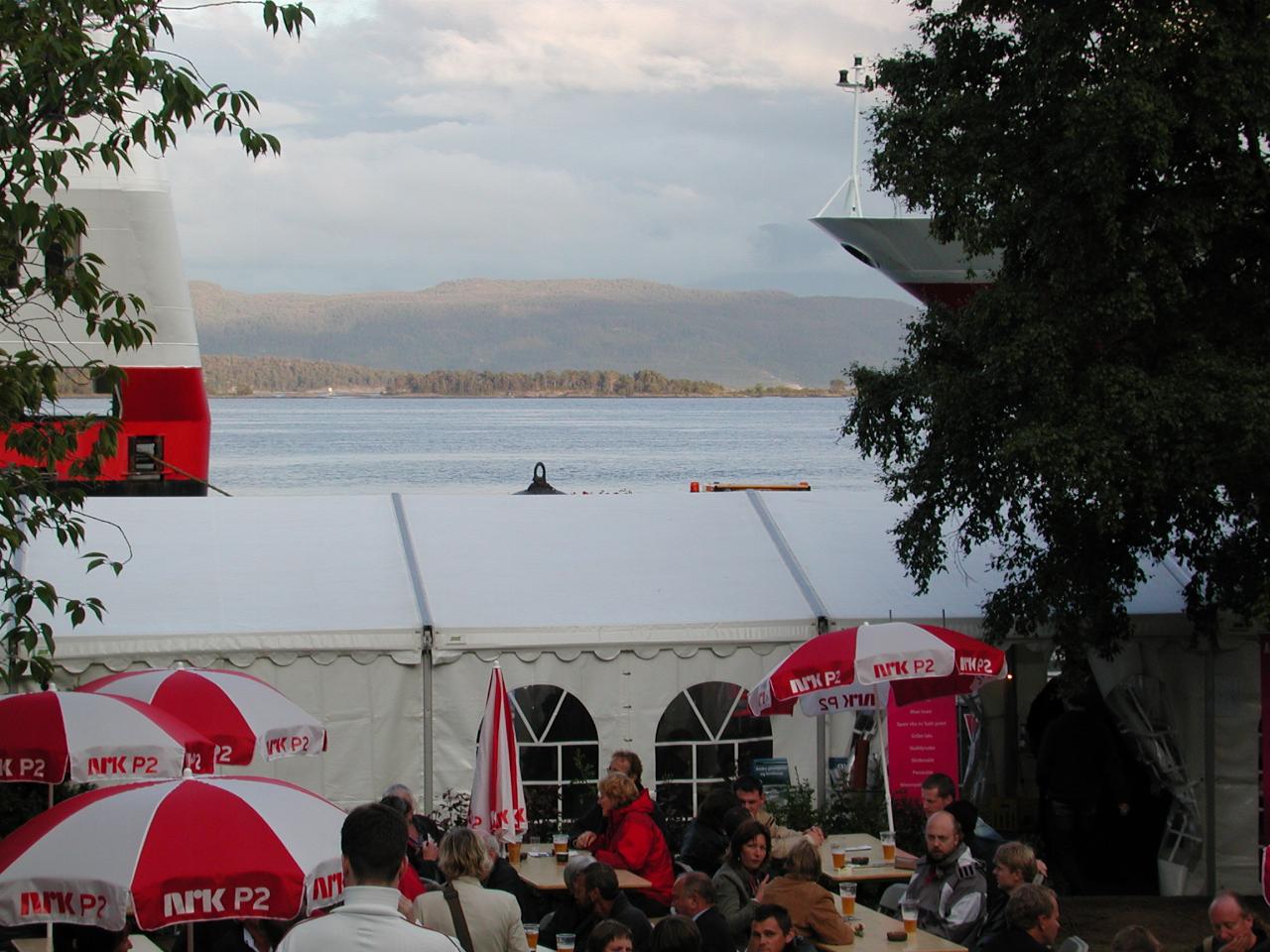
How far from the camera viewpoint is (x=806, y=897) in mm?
7797

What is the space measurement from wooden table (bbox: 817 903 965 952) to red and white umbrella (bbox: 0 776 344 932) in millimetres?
3272

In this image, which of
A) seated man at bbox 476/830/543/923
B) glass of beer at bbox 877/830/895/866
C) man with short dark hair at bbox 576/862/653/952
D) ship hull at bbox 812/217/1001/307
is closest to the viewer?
man with short dark hair at bbox 576/862/653/952

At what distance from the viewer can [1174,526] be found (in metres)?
11.5

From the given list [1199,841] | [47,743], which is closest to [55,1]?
[47,743]

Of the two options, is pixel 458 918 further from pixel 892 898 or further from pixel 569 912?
pixel 892 898

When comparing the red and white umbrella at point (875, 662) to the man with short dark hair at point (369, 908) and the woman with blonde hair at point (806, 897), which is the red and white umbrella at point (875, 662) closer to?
the woman with blonde hair at point (806, 897)

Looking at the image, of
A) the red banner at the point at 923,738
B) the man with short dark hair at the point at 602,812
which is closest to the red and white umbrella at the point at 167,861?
the man with short dark hair at the point at 602,812

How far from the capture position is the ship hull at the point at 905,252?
124 ft

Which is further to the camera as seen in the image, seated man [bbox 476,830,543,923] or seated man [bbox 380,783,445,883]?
seated man [bbox 380,783,445,883]

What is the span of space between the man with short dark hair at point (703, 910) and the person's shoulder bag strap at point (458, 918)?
3.63ft

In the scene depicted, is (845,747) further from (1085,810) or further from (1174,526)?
(1174,526)

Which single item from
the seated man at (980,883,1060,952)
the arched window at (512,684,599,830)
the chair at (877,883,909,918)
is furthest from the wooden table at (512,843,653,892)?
the seated man at (980,883,1060,952)

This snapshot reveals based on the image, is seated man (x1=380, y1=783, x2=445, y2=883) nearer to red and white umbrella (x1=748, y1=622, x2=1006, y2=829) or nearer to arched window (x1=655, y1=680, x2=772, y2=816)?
red and white umbrella (x1=748, y1=622, x2=1006, y2=829)

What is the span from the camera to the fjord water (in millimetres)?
81438
